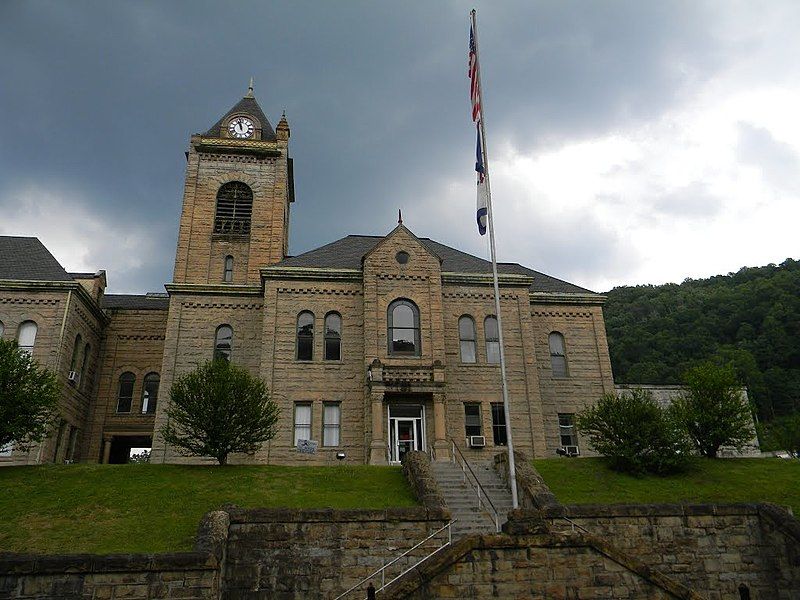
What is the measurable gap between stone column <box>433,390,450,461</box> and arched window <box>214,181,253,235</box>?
16426 mm

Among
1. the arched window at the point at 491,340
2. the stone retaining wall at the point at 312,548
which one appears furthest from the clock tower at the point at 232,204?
the stone retaining wall at the point at 312,548

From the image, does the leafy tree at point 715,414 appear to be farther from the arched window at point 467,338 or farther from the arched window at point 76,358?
the arched window at point 76,358

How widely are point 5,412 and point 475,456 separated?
1957 centimetres

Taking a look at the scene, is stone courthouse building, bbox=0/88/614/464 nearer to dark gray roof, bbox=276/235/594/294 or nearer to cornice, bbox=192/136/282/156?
dark gray roof, bbox=276/235/594/294

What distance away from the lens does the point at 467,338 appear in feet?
107

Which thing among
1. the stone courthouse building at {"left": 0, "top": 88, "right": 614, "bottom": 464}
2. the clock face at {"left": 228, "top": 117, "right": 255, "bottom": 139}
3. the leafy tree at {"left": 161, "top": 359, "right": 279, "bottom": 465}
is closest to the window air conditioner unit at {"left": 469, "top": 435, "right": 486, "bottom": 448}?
the stone courthouse building at {"left": 0, "top": 88, "right": 614, "bottom": 464}

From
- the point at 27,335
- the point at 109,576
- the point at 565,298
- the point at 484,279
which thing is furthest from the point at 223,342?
the point at 109,576

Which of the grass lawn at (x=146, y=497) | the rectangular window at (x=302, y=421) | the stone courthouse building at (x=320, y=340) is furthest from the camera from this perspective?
the stone courthouse building at (x=320, y=340)

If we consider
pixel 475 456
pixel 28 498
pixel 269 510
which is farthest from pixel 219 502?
pixel 475 456

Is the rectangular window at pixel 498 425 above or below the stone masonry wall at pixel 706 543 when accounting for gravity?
above

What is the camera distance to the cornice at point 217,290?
108 feet

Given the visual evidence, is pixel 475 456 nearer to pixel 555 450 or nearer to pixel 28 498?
pixel 555 450

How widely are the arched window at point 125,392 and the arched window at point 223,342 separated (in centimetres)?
840

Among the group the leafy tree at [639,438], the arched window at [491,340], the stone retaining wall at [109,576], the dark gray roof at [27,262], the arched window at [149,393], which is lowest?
the stone retaining wall at [109,576]
